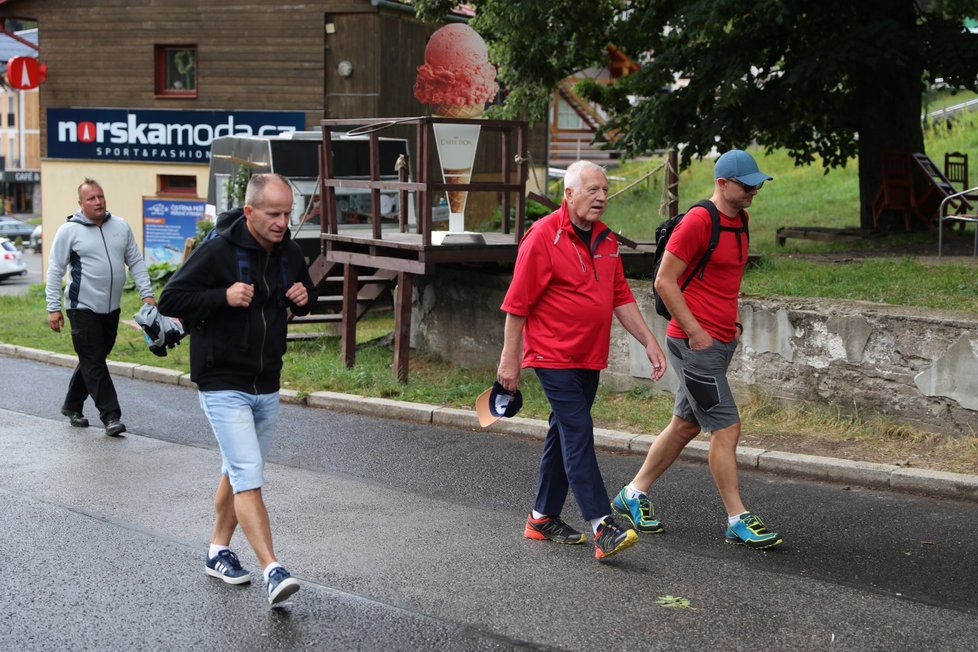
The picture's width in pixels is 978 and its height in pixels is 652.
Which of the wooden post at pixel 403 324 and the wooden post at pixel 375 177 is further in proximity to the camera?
the wooden post at pixel 375 177

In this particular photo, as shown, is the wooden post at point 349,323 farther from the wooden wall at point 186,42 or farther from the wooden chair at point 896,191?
the wooden wall at point 186,42

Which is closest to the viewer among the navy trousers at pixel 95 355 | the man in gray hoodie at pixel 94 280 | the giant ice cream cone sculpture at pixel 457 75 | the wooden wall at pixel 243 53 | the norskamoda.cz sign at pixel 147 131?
the man in gray hoodie at pixel 94 280

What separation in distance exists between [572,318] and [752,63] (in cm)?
1060

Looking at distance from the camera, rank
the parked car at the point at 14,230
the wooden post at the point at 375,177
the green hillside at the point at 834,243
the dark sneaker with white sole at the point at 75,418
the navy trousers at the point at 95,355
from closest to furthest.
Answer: the navy trousers at the point at 95,355
the dark sneaker with white sole at the point at 75,418
the green hillside at the point at 834,243
the wooden post at the point at 375,177
the parked car at the point at 14,230

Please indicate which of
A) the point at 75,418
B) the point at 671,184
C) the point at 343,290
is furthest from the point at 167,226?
the point at 75,418

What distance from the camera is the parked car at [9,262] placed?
34.7 m

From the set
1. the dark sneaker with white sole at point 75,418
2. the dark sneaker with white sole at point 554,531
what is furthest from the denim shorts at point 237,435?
the dark sneaker with white sole at point 75,418

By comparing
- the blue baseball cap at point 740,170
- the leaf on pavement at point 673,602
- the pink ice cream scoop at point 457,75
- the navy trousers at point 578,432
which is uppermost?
the pink ice cream scoop at point 457,75

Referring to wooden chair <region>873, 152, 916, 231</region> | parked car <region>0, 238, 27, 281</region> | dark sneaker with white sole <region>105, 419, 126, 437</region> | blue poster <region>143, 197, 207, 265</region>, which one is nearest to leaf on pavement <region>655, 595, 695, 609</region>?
dark sneaker with white sole <region>105, 419, 126, 437</region>

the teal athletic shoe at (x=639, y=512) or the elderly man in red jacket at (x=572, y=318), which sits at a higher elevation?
the elderly man in red jacket at (x=572, y=318)

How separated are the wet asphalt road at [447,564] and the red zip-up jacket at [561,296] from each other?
97 cm

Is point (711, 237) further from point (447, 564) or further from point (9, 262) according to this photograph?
point (9, 262)

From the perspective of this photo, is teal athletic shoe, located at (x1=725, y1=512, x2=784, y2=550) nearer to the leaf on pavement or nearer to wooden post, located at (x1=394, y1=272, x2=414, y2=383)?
the leaf on pavement

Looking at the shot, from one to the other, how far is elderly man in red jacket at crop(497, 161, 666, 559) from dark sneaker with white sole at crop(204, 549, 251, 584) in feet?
4.74
